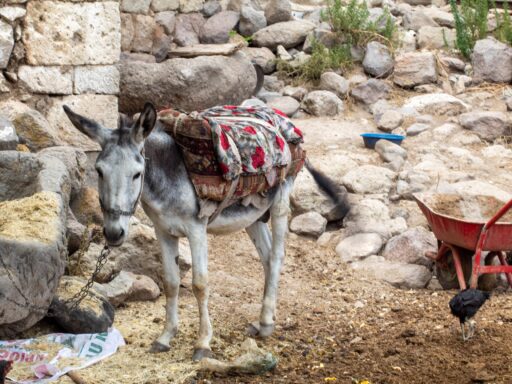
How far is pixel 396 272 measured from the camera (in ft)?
26.4

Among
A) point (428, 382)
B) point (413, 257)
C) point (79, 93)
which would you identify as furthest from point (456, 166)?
point (428, 382)

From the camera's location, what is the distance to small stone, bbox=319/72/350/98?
11992 millimetres

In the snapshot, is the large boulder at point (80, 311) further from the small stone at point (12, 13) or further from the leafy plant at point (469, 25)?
the leafy plant at point (469, 25)

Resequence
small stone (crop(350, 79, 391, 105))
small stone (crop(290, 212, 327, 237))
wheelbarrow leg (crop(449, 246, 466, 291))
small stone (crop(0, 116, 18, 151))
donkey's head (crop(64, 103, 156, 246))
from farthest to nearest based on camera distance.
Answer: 1. small stone (crop(350, 79, 391, 105))
2. small stone (crop(290, 212, 327, 237))
3. wheelbarrow leg (crop(449, 246, 466, 291))
4. small stone (crop(0, 116, 18, 151))
5. donkey's head (crop(64, 103, 156, 246))

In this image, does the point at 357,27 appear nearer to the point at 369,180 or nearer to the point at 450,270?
the point at 369,180

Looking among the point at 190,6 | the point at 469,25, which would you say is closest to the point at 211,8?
the point at 190,6

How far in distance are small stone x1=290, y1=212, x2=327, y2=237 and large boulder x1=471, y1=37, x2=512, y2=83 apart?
4520 mm

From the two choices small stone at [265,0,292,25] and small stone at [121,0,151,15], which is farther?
small stone at [265,0,292,25]

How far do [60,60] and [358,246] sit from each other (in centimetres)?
334

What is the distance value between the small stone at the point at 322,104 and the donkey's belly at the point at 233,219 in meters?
5.65

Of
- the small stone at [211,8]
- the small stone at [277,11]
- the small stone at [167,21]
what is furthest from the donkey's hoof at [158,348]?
the small stone at [277,11]

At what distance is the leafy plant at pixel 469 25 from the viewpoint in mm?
12961

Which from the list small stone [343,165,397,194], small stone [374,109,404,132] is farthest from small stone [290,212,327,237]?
small stone [374,109,404,132]

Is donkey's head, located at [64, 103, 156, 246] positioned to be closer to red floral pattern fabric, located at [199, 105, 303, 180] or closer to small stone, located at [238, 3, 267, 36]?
red floral pattern fabric, located at [199, 105, 303, 180]
